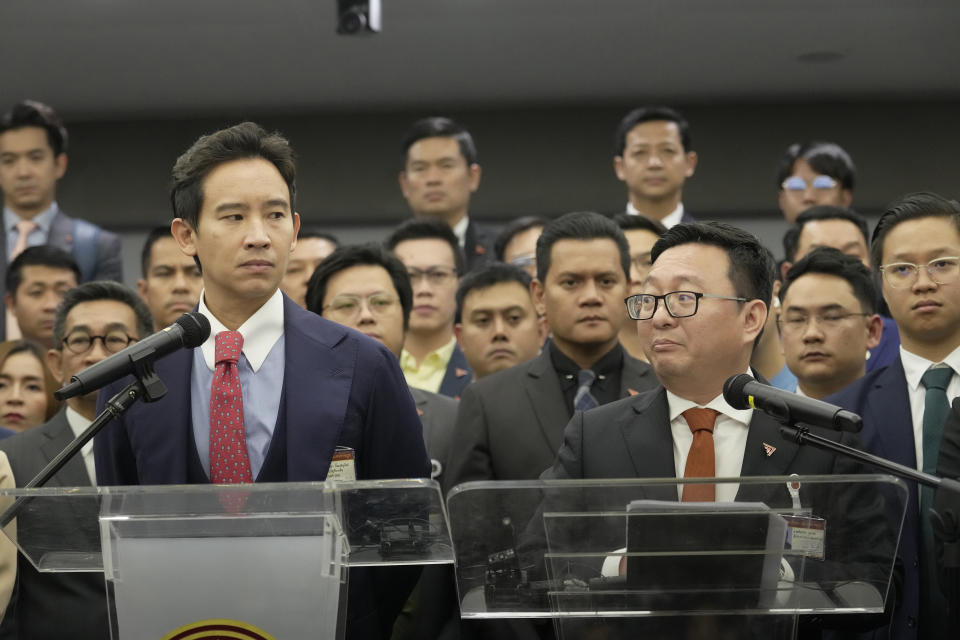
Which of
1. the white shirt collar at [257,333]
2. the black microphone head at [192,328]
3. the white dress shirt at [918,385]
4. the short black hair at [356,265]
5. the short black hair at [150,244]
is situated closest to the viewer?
the black microphone head at [192,328]

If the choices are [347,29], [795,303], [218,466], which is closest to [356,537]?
[218,466]

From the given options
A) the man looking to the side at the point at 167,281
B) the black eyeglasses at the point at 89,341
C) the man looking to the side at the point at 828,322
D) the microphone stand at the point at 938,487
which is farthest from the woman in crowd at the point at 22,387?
the microphone stand at the point at 938,487

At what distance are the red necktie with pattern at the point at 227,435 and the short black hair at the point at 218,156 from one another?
0.36 metres

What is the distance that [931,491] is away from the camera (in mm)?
3031

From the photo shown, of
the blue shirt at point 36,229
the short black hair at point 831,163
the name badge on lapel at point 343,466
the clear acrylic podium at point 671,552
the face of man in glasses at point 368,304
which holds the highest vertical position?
the short black hair at point 831,163

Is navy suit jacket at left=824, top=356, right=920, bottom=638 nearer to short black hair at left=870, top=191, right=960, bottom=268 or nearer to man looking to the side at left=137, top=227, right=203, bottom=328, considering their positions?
short black hair at left=870, top=191, right=960, bottom=268

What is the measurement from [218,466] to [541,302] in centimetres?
154

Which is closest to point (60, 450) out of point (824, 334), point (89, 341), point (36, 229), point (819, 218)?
point (89, 341)

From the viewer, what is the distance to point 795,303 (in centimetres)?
381

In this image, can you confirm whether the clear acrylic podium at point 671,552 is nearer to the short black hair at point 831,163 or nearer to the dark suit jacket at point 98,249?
the dark suit jacket at point 98,249

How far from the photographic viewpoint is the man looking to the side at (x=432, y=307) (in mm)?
4590

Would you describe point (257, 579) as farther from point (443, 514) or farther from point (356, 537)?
point (443, 514)

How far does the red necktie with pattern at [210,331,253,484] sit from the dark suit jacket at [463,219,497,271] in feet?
10.1

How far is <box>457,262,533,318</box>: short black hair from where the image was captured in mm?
4309
